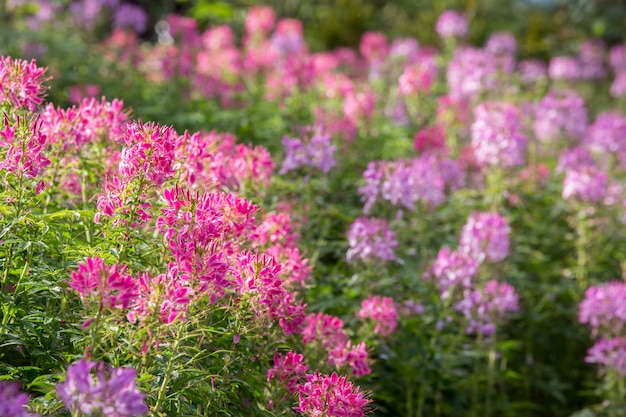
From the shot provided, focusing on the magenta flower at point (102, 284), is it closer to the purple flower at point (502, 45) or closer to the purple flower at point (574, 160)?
the purple flower at point (574, 160)

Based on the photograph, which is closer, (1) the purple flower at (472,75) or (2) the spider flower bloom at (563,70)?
(1) the purple flower at (472,75)

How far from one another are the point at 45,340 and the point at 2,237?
0.37m

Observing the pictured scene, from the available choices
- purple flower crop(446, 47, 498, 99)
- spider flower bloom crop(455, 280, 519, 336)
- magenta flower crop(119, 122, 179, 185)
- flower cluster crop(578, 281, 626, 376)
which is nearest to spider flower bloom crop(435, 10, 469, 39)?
purple flower crop(446, 47, 498, 99)

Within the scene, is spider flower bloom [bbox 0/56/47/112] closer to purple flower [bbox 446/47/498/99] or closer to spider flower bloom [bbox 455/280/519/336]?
spider flower bloom [bbox 455/280/519/336]

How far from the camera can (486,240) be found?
452 centimetres

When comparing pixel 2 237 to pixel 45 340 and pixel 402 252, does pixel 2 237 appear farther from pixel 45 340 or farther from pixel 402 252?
pixel 402 252

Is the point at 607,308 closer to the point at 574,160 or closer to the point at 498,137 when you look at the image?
the point at 498,137

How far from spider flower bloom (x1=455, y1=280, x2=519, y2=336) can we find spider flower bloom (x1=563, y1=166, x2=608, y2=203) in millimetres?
1362

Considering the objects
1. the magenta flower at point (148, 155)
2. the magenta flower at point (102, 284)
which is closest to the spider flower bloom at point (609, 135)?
the magenta flower at point (148, 155)

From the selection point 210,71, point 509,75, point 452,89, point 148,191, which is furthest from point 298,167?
point 509,75

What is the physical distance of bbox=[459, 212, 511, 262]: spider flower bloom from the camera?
4.51 meters

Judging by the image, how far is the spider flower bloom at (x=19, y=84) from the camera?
9.16 ft

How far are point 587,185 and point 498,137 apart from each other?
681mm

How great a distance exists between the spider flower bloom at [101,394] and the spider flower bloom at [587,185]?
4172mm
